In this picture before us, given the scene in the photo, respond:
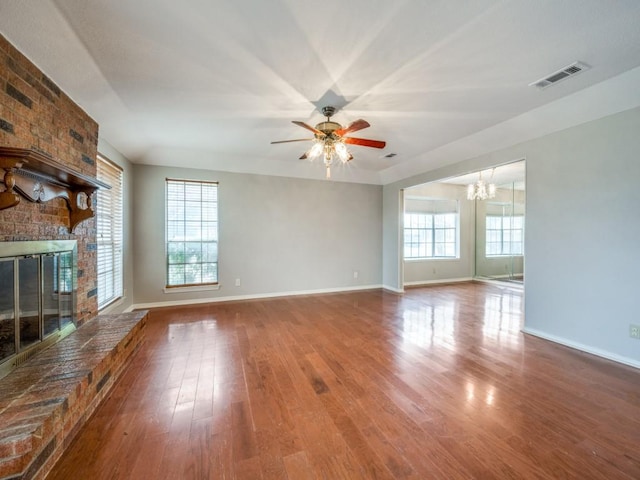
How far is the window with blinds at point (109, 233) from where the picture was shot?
343 centimetres

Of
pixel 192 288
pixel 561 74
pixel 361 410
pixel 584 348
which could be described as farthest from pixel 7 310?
pixel 584 348

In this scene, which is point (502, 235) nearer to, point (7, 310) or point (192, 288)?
point (192, 288)

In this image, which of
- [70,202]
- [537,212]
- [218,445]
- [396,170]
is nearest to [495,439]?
[218,445]

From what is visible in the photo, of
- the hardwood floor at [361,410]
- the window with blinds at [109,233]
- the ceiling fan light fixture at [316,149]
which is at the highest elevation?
the ceiling fan light fixture at [316,149]

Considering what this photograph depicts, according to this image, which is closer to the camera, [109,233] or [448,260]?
[109,233]

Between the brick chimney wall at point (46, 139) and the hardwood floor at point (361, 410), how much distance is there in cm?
124

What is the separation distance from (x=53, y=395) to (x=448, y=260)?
7383mm

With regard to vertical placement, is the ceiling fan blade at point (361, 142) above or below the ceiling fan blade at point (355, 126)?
below

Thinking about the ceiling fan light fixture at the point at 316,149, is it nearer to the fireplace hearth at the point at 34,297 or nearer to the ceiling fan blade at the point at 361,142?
the ceiling fan blade at the point at 361,142

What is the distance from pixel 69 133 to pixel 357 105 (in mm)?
2838

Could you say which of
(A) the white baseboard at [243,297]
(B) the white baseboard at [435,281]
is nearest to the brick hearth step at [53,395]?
(A) the white baseboard at [243,297]

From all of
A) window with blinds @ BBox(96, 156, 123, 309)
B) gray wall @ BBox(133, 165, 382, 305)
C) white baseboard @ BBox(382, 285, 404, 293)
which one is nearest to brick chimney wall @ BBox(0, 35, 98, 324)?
window with blinds @ BBox(96, 156, 123, 309)

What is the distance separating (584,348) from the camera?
295 cm

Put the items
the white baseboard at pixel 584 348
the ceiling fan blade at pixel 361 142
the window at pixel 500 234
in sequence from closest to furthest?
the white baseboard at pixel 584 348
the ceiling fan blade at pixel 361 142
the window at pixel 500 234
